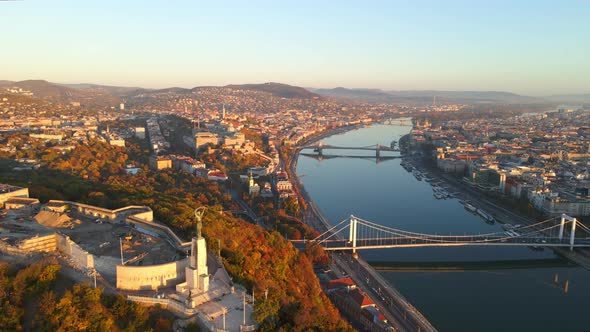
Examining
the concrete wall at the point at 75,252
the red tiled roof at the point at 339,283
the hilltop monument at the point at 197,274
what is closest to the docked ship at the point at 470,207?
the red tiled roof at the point at 339,283

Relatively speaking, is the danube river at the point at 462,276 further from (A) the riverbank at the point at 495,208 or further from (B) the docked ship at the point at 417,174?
(B) the docked ship at the point at 417,174

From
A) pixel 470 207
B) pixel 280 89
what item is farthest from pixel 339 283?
pixel 280 89

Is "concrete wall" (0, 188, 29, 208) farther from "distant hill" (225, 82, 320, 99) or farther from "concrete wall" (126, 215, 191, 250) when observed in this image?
"distant hill" (225, 82, 320, 99)

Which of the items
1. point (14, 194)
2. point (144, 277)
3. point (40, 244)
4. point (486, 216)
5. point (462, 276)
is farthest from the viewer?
point (486, 216)

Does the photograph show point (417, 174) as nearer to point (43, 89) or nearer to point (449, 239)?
point (449, 239)

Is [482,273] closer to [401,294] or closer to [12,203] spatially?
[401,294]

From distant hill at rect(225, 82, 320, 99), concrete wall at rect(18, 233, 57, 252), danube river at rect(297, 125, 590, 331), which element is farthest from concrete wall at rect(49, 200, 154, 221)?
distant hill at rect(225, 82, 320, 99)
